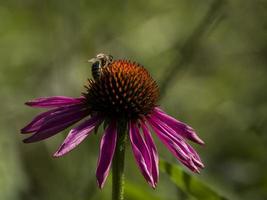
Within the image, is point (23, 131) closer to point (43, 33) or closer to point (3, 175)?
point (3, 175)

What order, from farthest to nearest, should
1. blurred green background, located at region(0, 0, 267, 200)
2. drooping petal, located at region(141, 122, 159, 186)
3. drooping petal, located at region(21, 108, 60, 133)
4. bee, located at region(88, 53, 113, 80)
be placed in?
blurred green background, located at region(0, 0, 267, 200) < bee, located at region(88, 53, 113, 80) < drooping petal, located at region(21, 108, 60, 133) < drooping petal, located at region(141, 122, 159, 186)

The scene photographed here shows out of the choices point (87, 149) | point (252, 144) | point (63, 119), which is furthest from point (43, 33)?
point (63, 119)

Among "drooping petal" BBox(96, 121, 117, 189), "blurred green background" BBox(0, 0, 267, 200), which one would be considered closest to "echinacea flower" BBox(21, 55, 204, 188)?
"drooping petal" BBox(96, 121, 117, 189)

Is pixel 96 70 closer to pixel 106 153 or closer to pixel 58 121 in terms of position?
pixel 58 121

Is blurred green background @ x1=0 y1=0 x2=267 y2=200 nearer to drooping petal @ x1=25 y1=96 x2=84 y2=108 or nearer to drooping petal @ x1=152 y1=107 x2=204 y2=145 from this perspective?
drooping petal @ x1=152 y1=107 x2=204 y2=145

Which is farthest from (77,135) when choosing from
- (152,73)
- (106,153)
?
(152,73)

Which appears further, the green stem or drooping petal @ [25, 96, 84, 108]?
drooping petal @ [25, 96, 84, 108]

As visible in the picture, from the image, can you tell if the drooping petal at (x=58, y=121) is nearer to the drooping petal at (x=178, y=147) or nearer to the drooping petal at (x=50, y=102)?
the drooping petal at (x=50, y=102)
